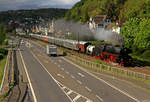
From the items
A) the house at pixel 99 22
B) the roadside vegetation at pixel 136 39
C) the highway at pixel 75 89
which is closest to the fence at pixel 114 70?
the highway at pixel 75 89

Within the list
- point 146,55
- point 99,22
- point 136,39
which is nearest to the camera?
point 136,39

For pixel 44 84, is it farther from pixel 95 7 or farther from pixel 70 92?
pixel 95 7

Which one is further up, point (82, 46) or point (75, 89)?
point (82, 46)

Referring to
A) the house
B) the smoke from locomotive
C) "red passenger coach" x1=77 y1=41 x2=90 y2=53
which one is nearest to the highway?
the smoke from locomotive

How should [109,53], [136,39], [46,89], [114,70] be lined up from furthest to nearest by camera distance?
1. [136,39]
2. [109,53]
3. [114,70]
4. [46,89]

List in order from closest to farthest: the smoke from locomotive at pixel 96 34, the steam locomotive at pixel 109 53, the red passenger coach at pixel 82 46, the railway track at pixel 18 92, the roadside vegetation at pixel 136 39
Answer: the railway track at pixel 18 92 → the steam locomotive at pixel 109 53 → the roadside vegetation at pixel 136 39 → the smoke from locomotive at pixel 96 34 → the red passenger coach at pixel 82 46

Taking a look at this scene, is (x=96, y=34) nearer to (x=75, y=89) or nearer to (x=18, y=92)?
(x=75, y=89)

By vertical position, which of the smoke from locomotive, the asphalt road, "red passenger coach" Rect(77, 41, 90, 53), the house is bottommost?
the asphalt road

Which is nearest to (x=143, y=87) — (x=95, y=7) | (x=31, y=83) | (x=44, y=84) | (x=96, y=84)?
(x=96, y=84)

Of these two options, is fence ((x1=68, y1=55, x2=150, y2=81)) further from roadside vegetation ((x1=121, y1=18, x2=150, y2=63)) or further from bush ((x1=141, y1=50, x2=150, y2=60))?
bush ((x1=141, y1=50, x2=150, y2=60))

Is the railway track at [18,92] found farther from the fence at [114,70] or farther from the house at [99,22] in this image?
the house at [99,22]

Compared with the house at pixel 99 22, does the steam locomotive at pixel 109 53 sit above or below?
below

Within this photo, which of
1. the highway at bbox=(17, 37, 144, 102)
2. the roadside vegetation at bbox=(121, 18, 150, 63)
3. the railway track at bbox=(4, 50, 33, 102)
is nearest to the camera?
the railway track at bbox=(4, 50, 33, 102)

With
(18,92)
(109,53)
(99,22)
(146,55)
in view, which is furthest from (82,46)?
(99,22)
